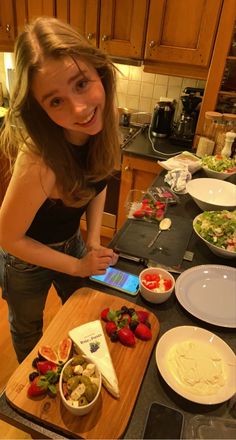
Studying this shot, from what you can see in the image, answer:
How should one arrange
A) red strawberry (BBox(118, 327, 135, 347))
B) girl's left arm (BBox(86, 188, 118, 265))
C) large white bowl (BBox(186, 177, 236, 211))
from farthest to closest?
1. large white bowl (BBox(186, 177, 236, 211))
2. girl's left arm (BBox(86, 188, 118, 265))
3. red strawberry (BBox(118, 327, 135, 347))

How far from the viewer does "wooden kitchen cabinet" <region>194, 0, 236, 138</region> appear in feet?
5.81

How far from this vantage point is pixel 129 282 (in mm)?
1005

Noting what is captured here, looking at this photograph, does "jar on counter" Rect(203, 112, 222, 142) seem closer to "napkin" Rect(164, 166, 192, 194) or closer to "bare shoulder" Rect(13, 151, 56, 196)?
"napkin" Rect(164, 166, 192, 194)

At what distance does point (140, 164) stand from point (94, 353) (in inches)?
62.5

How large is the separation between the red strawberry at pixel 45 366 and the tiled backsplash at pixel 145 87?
6.65 ft

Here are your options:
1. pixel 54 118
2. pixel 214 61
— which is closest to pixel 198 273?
pixel 54 118

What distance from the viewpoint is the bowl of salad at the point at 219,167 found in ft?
5.51

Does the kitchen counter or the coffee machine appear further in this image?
the coffee machine

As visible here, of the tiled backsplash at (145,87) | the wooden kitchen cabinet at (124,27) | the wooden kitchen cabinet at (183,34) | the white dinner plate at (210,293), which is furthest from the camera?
the tiled backsplash at (145,87)

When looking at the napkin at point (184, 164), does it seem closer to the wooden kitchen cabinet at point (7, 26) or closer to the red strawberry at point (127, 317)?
the red strawberry at point (127, 317)

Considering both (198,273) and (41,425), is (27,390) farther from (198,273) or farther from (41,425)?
(198,273)

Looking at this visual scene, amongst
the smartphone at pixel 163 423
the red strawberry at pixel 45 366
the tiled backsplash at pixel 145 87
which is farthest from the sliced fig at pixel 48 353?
the tiled backsplash at pixel 145 87

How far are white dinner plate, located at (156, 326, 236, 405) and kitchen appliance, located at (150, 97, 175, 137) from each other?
1789 millimetres

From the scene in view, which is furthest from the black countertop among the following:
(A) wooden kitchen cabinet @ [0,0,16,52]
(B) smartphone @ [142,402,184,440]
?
(A) wooden kitchen cabinet @ [0,0,16,52]
